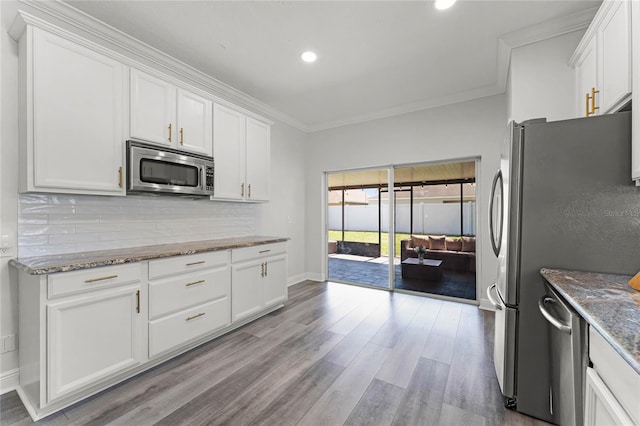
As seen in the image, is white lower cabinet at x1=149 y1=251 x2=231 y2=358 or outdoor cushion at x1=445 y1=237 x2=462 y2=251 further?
outdoor cushion at x1=445 y1=237 x2=462 y2=251

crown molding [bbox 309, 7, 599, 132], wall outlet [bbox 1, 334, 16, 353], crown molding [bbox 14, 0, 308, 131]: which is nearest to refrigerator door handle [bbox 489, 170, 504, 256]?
crown molding [bbox 309, 7, 599, 132]

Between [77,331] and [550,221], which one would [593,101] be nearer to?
[550,221]

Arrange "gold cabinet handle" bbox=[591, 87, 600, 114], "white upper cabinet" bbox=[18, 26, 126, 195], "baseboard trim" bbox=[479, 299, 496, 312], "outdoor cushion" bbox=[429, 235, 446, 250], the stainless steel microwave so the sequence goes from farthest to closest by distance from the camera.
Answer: "outdoor cushion" bbox=[429, 235, 446, 250], "baseboard trim" bbox=[479, 299, 496, 312], the stainless steel microwave, "gold cabinet handle" bbox=[591, 87, 600, 114], "white upper cabinet" bbox=[18, 26, 126, 195]

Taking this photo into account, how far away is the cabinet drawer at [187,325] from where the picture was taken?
6.86 ft

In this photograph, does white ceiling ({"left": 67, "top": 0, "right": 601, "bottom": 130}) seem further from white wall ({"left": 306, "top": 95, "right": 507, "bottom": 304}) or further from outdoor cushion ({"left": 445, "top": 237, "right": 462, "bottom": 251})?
outdoor cushion ({"left": 445, "top": 237, "right": 462, "bottom": 251})

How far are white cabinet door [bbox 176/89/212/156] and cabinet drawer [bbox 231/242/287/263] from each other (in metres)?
1.12

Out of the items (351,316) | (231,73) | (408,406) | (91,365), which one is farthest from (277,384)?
(231,73)

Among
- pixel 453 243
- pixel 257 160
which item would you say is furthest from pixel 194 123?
pixel 453 243

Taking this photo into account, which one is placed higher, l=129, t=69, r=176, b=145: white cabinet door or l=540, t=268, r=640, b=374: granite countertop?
l=129, t=69, r=176, b=145: white cabinet door

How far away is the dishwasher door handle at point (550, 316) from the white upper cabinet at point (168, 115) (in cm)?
306

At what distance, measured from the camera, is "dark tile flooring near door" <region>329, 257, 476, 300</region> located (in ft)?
13.0

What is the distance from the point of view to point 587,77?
2.06 meters

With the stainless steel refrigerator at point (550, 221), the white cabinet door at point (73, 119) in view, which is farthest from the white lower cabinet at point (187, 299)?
the stainless steel refrigerator at point (550, 221)

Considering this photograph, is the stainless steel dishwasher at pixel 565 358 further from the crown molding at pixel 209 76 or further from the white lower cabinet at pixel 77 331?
the white lower cabinet at pixel 77 331
